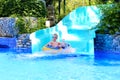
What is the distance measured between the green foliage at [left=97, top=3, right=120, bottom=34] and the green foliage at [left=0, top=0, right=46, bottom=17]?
4400mm

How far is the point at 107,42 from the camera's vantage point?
1334cm

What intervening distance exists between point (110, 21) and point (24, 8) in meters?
5.37

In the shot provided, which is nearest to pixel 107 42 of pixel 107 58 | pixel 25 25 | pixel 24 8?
pixel 107 58

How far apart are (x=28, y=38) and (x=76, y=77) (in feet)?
19.0

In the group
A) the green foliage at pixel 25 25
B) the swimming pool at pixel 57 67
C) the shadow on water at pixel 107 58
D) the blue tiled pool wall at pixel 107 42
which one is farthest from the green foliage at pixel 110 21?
the green foliage at pixel 25 25

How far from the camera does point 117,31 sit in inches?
522

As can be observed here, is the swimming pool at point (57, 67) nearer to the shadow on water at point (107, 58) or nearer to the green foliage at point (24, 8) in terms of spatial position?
the shadow on water at point (107, 58)

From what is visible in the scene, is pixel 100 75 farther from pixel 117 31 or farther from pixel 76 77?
pixel 117 31

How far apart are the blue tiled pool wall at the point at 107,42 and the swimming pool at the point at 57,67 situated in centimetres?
30

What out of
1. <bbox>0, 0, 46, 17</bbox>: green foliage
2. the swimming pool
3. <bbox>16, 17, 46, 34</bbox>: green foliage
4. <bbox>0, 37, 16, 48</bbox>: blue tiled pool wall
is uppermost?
<bbox>0, 0, 46, 17</bbox>: green foliage

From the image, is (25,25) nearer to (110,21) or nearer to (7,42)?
(7,42)

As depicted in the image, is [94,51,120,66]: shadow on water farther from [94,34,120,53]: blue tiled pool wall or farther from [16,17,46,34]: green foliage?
[16,17,46,34]: green foliage

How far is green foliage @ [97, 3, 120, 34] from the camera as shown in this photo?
1339 cm

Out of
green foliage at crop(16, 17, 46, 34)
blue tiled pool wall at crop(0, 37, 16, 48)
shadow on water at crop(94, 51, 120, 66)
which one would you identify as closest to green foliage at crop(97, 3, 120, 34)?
shadow on water at crop(94, 51, 120, 66)
